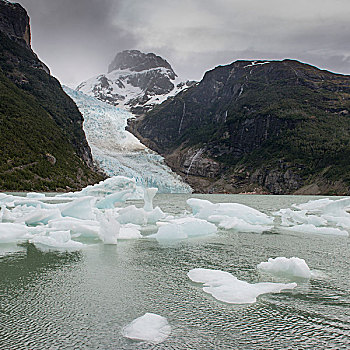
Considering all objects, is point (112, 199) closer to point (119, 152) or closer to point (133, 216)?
point (133, 216)

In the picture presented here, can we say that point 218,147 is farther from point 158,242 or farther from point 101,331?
point 101,331

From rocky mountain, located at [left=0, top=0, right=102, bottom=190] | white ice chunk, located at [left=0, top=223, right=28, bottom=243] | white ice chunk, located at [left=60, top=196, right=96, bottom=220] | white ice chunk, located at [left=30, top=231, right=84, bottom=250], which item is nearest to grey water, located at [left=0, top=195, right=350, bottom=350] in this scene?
white ice chunk, located at [left=30, top=231, right=84, bottom=250]

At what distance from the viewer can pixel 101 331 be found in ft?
15.2

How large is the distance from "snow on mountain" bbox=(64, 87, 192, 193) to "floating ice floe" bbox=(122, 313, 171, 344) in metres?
73.6

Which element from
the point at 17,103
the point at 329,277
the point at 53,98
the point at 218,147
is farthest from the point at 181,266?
the point at 218,147

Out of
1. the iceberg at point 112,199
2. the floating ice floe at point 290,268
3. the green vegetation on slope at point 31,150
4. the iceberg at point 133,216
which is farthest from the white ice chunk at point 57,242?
the green vegetation on slope at point 31,150

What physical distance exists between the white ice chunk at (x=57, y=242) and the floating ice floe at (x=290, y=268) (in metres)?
5.95

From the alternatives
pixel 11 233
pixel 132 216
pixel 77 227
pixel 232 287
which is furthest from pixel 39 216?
pixel 232 287

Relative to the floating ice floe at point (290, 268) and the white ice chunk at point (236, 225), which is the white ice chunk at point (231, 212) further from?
the floating ice floe at point (290, 268)

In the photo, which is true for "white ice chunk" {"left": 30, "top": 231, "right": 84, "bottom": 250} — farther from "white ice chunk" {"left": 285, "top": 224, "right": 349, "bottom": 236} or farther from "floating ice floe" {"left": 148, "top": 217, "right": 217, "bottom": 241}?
"white ice chunk" {"left": 285, "top": 224, "right": 349, "bottom": 236}

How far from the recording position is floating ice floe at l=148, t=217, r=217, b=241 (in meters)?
12.7

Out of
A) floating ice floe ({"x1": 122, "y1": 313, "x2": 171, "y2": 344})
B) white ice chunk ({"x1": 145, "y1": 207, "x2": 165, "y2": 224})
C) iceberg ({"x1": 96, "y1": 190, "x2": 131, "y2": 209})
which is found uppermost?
iceberg ({"x1": 96, "y1": 190, "x2": 131, "y2": 209})

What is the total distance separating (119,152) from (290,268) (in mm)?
91372

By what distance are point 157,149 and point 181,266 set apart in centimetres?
13586
